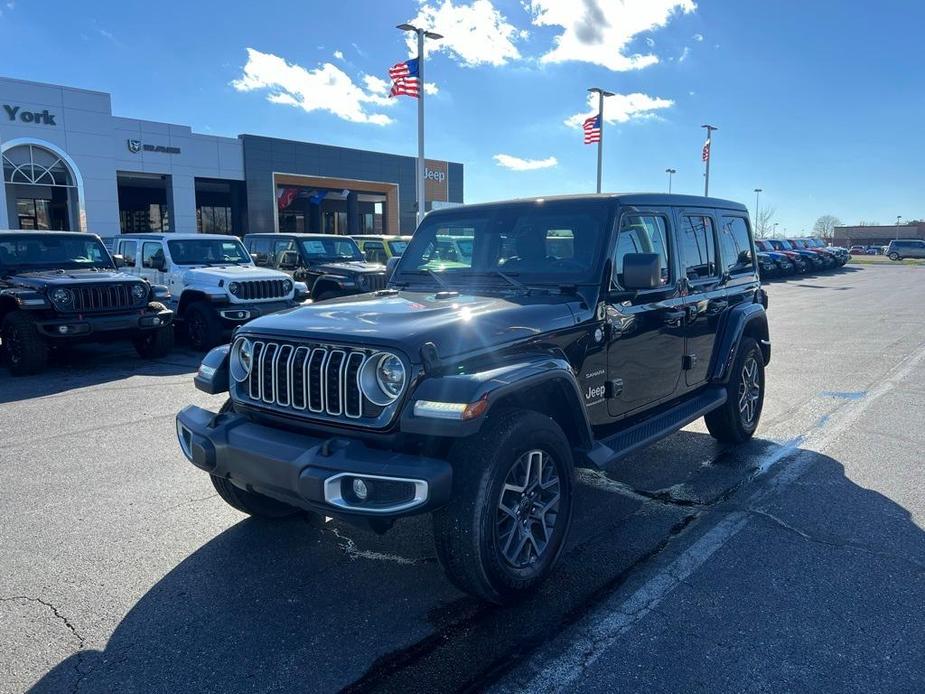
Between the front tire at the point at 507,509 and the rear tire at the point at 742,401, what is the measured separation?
2504mm

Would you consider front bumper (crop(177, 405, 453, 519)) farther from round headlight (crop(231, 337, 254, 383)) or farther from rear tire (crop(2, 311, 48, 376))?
rear tire (crop(2, 311, 48, 376))

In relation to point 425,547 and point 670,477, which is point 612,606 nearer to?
point 425,547

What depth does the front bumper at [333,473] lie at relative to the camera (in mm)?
2787

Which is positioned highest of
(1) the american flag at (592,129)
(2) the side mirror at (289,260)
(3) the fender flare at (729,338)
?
(1) the american flag at (592,129)

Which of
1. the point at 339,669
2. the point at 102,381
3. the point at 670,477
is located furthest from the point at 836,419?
the point at 102,381

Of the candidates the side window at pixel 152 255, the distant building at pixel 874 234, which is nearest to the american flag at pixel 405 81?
the side window at pixel 152 255

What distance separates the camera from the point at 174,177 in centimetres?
3253

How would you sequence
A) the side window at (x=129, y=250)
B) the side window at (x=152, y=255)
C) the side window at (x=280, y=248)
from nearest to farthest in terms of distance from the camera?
the side window at (x=152, y=255)
the side window at (x=129, y=250)
the side window at (x=280, y=248)

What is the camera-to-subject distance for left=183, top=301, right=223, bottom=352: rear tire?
1055 cm

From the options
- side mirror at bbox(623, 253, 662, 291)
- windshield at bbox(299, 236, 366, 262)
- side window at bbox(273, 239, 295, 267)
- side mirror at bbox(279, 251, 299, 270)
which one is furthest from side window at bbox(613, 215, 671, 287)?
side window at bbox(273, 239, 295, 267)

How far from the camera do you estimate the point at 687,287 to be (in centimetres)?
495

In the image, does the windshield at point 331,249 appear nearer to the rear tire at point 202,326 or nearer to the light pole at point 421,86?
the rear tire at point 202,326

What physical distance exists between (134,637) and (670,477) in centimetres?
358

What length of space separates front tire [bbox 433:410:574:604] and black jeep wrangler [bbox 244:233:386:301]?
32.9 feet
